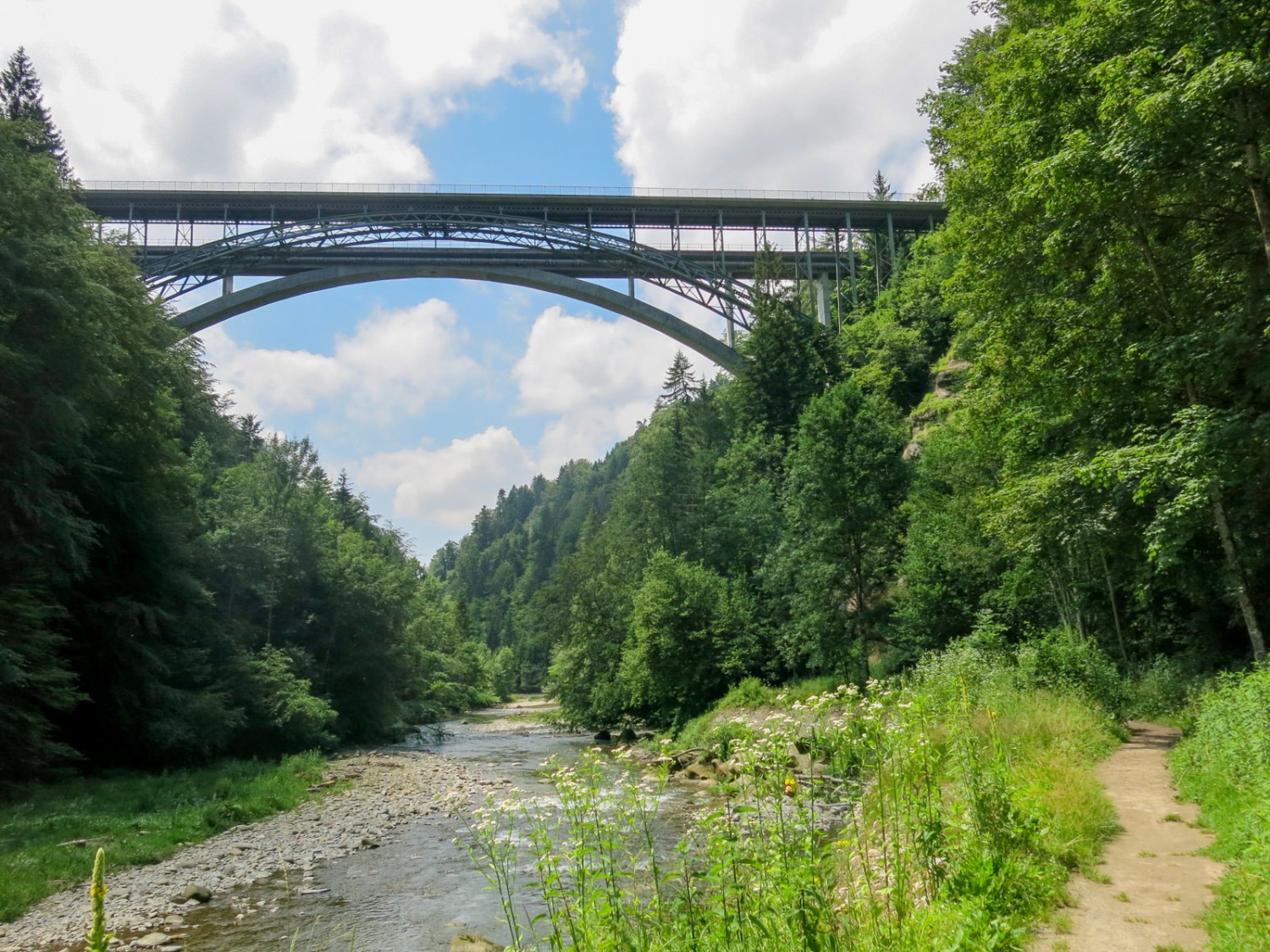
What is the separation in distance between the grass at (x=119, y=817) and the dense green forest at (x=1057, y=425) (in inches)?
586

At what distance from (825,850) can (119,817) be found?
14801 mm

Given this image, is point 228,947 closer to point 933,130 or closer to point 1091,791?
point 1091,791

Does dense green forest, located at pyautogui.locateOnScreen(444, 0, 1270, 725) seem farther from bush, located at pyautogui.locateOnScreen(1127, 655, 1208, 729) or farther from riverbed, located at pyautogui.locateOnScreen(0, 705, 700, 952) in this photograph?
riverbed, located at pyautogui.locateOnScreen(0, 705, 700, 952)

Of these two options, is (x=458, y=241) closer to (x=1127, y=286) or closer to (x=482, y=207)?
(x=482, y=207)

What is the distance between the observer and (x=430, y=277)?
1673 inches

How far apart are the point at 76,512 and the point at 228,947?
41.3 ft

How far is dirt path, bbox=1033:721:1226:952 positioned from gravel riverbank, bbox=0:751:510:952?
3907 millimetres

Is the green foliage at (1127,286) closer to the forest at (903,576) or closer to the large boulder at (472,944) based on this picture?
the forest at (903,576)

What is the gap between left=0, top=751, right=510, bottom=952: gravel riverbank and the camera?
9188 millimetres

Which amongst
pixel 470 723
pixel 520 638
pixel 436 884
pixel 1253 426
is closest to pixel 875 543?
pixel 1253 426

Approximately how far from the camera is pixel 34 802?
14039 millimetres

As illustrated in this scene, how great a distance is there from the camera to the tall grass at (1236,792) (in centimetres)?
425

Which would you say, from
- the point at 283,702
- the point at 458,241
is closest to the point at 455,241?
the point at 458,241

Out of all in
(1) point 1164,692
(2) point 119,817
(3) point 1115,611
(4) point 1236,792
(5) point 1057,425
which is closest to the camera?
(4) point 1236,792
